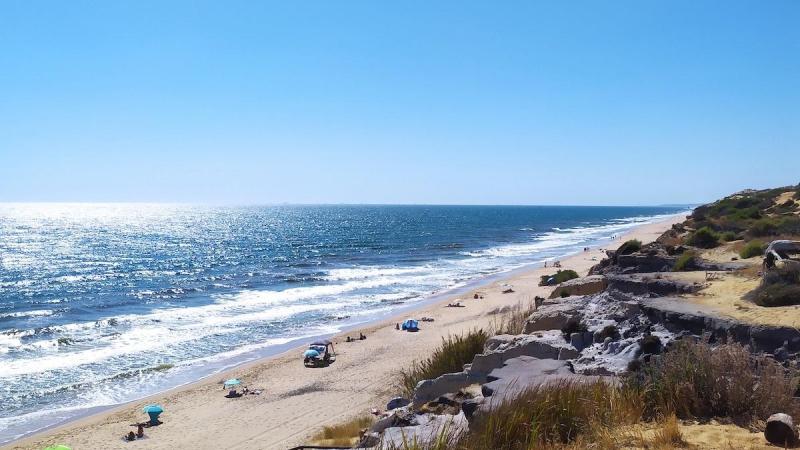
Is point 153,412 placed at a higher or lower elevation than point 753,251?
lower

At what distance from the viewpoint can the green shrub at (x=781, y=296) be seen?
8.51 m

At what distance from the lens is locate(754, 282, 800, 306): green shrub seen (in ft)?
27.9

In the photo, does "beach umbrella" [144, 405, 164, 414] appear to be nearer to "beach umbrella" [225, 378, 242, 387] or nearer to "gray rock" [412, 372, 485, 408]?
"beach umbrella" [225, 378, 242, 387]

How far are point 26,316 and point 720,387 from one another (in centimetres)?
3317

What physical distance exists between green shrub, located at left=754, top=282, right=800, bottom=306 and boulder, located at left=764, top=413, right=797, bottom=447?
453 cm

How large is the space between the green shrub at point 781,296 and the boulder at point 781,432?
14.9ft

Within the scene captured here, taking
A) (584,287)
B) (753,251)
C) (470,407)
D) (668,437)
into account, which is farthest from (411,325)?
(668,437)

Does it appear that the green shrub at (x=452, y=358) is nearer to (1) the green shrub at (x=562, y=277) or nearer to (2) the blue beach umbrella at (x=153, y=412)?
(2) the blue beach umbrella at (x=153, y=412)

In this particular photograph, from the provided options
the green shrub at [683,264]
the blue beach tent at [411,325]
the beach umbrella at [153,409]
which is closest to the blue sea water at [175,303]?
the beach umbrella at [153,409]

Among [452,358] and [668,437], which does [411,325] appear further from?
[668,437]

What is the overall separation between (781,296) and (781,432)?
4736 mm

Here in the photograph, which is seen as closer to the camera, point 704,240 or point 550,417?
point 550,417

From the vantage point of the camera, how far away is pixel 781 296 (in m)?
8.53

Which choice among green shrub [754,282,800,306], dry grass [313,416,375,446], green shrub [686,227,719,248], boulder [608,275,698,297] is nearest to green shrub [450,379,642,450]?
green shrub [754,282,800,306]
